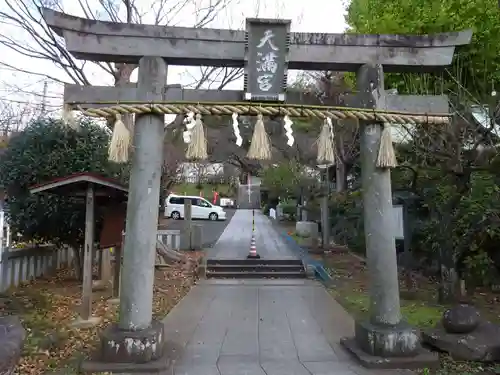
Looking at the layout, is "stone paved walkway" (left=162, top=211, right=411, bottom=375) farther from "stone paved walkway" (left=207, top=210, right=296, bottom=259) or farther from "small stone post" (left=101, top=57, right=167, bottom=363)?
"stone paved walkway" (left=207, top=210, right=296, bottom=259)

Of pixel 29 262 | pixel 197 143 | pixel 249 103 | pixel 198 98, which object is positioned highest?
pixel 198 98

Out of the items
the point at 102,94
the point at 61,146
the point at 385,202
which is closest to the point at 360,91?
the point at 385,202

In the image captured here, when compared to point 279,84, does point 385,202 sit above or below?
below

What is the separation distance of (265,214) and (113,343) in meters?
36.4

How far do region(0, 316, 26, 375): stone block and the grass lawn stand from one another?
4234mm

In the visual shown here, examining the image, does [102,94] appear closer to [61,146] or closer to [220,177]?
[61,146]

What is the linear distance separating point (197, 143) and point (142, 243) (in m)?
1.36

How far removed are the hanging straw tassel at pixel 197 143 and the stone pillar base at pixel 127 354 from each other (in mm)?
2143

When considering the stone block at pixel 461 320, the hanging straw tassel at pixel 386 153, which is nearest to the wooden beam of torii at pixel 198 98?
the hanging straw tassel at pixel 386 153

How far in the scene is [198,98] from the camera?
5.34 meters

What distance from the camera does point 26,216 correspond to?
8750 mm

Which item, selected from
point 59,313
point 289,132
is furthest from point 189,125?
point 59,313

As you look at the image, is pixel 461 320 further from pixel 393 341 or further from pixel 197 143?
pixel 197 143

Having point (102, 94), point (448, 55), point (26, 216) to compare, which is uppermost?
point (448, 55)
